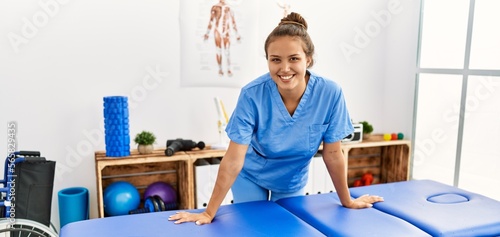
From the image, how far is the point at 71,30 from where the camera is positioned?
2.65 meters

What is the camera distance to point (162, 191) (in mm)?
2830

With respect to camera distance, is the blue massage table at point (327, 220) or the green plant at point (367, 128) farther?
the green plant at point (367, 128)

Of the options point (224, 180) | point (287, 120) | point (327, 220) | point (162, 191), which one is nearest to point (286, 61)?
point (287, 120)

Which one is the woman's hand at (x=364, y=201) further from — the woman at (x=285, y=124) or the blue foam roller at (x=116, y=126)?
the blue foam roller at (x=116, y=126)

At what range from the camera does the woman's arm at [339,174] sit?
168 cm

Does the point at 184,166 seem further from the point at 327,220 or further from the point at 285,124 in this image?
the point at 327,220

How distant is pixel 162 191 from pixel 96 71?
91 centimetres

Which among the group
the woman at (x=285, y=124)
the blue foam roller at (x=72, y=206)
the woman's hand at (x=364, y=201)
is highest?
the woman at (x=285, y=124)

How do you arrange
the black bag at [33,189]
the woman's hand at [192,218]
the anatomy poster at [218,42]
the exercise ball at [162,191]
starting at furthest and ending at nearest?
the anatomy poster at [218,42]
the exercise ball at [162,191]
the black bag at [33,189]
the woman's hand at [192,218]

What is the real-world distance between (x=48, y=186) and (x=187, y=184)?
1.00m

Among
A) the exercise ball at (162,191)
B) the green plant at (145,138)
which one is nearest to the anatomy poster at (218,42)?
the green plant at (145,138)

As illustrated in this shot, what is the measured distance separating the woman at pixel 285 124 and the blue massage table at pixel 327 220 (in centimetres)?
8

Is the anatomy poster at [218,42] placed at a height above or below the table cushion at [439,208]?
above

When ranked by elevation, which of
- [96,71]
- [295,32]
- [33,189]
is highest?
[295,32]
